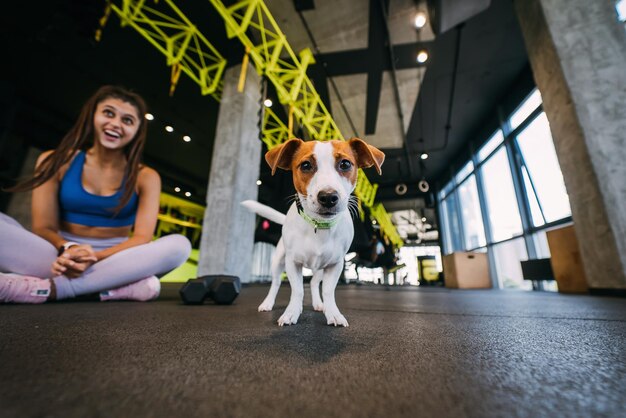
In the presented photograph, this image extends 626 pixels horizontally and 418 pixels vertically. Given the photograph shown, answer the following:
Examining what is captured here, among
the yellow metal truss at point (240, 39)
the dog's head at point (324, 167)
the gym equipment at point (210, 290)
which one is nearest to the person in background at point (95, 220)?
the gym equipment at point (210, 290)

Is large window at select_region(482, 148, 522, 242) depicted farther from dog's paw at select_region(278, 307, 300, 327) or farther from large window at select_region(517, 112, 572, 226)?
dog's paw at select_region(278, 307, 300, 327)

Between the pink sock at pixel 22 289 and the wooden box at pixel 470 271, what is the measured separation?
683 centimetres

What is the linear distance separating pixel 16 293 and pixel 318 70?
194 inches

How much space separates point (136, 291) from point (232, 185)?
7.83 feet

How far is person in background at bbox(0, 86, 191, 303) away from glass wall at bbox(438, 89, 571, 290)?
4.60 meters

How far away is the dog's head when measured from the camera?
0.80 metres

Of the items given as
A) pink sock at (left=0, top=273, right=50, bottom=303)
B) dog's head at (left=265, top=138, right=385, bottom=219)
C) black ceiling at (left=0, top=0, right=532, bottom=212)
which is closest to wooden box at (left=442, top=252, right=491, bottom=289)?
black ceiling at (left=0, top=0, right=532, bottom=212)

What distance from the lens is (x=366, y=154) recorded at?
3.51ft

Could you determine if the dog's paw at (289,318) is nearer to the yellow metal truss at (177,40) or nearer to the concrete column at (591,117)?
the concrete column at (591,117)

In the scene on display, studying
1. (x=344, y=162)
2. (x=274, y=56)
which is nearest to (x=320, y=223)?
(x=344, y=162)

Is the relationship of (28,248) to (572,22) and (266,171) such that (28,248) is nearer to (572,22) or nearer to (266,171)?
(572,22)

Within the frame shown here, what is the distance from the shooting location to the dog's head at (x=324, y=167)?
796 millimetres

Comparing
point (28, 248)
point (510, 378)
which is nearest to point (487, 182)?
point (510, 378)

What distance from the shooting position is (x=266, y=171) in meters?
8.26
